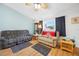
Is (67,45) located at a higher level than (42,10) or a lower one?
lower

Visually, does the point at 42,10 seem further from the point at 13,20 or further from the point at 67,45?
the point at 67,45

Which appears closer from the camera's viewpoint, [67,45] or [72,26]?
[72,26]

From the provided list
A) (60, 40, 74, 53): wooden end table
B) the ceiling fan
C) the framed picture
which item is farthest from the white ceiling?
(60, 40, 74, 53): wooden end table

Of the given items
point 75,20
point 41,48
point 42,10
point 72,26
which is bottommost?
point 41,48

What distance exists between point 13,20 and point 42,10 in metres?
0.67

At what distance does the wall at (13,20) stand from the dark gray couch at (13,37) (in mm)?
87

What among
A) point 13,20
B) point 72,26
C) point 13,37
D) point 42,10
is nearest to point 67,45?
point 72,26

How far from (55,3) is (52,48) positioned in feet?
3.09

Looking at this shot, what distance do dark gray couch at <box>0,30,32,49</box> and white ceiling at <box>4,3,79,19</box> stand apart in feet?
1.39

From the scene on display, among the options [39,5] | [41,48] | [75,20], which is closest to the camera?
[75,20]

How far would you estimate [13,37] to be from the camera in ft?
5.53

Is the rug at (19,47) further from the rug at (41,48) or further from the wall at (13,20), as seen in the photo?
the wall at (13,20)

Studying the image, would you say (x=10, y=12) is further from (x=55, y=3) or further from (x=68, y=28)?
(x=68, y=28)

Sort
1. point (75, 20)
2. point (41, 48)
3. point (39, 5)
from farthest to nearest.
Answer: point (41, 48) < point (39, 5) < point (75, 20)
